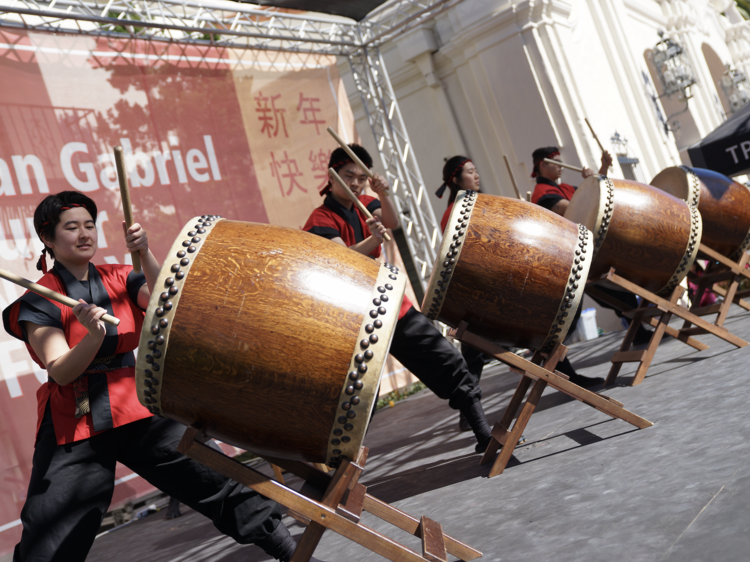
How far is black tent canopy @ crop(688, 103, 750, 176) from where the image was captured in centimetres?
507

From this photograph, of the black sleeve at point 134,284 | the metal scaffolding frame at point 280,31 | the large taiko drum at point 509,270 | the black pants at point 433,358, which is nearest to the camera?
the black sleeve at point 134,284

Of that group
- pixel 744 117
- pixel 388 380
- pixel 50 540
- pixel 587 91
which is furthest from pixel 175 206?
pixel 587 91

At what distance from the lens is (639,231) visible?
3389mm

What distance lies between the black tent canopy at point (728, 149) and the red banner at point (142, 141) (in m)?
3.40

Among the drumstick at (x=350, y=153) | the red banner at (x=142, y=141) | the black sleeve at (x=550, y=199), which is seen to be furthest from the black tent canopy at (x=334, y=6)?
the drumstick at (x=350, y=153)

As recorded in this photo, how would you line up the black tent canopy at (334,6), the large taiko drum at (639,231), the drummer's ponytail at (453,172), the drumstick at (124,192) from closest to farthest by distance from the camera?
the drumstick at (124,192) → the large taiko drum at (639,231) → the drummer's ponytail at (453,172) → the black tent canopy at (334,6)

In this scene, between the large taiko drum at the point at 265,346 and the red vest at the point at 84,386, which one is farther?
the red vest at the point at 84,386

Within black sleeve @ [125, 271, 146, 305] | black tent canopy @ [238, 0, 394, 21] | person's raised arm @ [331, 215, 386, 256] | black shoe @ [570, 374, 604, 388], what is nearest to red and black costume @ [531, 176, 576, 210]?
black shoe @ [570, 374, 604, 388]

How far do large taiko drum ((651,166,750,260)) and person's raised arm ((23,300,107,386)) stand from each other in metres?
3.77

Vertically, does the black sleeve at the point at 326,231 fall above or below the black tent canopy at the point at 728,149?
above

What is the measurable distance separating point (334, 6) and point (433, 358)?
14.0ft

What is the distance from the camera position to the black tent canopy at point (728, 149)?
16.6 feet

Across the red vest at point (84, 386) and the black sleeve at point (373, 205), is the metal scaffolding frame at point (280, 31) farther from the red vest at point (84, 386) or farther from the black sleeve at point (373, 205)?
the red vest at point (84, 386)

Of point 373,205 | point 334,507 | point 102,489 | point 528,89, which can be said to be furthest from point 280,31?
point 334,507
